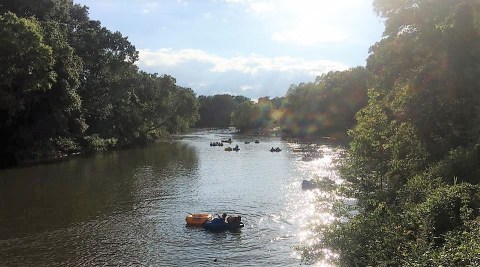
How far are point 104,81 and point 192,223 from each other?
46353 mm

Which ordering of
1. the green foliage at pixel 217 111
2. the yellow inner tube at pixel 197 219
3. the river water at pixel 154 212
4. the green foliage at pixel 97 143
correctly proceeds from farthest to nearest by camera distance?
1. the green foliage at pixel 217 111
2. the green foliage at pixel 97 143
3. the yellow inner tube at pixel 197 219
4. the river water at pixel 154 212

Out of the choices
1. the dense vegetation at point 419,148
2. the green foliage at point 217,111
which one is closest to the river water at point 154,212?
the dense vegetation at point 419,148

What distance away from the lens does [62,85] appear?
50.7 m

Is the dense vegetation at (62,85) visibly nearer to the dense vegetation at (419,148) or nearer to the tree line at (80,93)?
the tree line at (80,93)

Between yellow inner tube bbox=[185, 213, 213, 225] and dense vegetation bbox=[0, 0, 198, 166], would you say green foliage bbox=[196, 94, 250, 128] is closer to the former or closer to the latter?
dense vegetation bbox=[0, 0, 198, 166]

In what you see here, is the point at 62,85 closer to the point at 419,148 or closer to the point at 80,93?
the point at 80,93

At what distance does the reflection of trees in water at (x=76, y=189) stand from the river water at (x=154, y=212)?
7cm

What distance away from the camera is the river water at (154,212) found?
66.9 ft

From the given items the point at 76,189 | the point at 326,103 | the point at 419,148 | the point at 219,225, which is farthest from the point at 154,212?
the point at 326,103

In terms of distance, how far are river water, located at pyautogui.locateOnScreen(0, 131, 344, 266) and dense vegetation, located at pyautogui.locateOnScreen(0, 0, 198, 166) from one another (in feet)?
22.1

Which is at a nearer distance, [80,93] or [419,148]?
[419,148]

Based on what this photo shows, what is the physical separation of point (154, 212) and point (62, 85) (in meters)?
28.8

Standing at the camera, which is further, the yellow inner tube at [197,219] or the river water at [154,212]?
the yellow inner tube at [197,219]

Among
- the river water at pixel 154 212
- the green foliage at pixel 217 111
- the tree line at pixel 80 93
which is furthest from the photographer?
the green foliage at pixel 217 111
